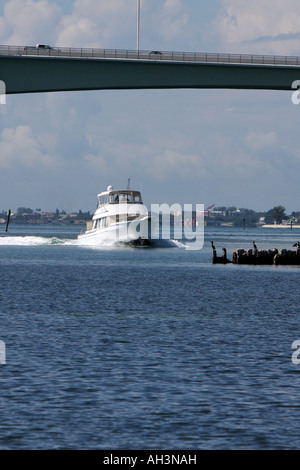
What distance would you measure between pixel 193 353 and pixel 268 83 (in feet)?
153

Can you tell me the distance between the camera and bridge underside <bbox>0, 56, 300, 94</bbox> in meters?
61.6

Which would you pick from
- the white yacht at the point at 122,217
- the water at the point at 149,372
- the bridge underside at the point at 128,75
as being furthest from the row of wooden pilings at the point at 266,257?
the water at the point at 149,372

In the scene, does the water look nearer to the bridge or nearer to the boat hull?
the bridge

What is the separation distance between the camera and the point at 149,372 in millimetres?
20594

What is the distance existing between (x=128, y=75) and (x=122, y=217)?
113ft

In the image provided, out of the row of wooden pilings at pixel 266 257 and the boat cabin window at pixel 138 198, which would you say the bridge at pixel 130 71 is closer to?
the row of wooden pilings at pixel 266 257

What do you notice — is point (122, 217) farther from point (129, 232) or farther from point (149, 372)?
point (149, 372)

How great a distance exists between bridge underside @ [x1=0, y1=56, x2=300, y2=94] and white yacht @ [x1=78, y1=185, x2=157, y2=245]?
32294 millimetres

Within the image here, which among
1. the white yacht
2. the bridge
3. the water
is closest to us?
the water

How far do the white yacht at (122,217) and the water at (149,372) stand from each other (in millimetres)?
51698

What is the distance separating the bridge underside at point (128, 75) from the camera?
6159 centimetres

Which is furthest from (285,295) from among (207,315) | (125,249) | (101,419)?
(125,249)

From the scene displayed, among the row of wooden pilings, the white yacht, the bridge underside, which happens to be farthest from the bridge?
the white yacht
